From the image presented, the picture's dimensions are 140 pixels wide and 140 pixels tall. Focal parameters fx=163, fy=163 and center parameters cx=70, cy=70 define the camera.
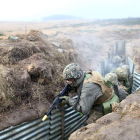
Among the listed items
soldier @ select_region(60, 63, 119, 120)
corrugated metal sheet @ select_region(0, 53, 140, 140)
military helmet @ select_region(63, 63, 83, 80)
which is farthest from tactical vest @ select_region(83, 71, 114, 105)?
corrugated metal sheet @ select_region(0, 53, 140, 140)

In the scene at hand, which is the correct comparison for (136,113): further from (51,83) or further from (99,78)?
(51,83)

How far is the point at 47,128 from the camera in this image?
3346mm

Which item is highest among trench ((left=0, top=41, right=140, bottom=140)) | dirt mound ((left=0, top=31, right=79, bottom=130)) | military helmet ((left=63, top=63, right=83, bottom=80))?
military helmet ((left=63, top=63, right=83, bottom=80))

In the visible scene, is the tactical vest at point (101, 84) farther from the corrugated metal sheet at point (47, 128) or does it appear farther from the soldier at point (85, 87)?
the corrugated metal sheet at point (47, 128)

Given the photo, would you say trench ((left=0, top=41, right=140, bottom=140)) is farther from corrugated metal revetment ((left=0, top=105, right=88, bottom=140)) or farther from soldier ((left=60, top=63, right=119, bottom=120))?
soldier ((left=60, top=63, right=119, bottom=120))

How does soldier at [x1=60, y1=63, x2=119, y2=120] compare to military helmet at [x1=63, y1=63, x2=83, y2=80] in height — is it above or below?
below

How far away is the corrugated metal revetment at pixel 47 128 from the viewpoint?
2891mm

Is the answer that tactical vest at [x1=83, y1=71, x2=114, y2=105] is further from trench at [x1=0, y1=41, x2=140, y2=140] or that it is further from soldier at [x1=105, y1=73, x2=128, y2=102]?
trench at [x1=0, y1=41, x2=140, y2=140]

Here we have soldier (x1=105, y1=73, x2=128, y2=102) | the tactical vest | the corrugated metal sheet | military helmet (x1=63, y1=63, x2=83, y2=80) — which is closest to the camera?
the corrugated metal sheet

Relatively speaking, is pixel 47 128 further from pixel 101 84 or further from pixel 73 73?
pixel 101 84

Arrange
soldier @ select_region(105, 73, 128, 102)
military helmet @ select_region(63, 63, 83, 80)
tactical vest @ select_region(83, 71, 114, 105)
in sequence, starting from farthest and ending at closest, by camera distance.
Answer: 1. soldier @ select_region(105, 73, 128, 102)
2. tactical vest @ select_region(83, 71, 114, 105)
3. military helmet @ select_region(63, 63, 83, 80)

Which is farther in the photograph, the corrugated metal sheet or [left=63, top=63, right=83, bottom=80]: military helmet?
[left=63, top=63, right=83, bottom=80]: military helmet

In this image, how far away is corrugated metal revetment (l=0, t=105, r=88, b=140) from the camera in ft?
9.48

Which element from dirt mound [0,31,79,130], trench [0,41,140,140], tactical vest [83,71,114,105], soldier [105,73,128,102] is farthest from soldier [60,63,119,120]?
dirt mound [0,31,79,130]
